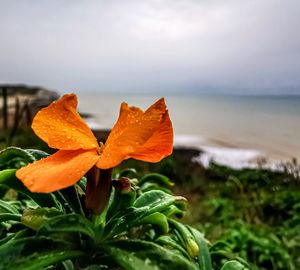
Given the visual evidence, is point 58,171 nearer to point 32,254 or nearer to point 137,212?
point 32,254

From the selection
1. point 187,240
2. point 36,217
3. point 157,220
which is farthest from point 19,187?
point 187,240

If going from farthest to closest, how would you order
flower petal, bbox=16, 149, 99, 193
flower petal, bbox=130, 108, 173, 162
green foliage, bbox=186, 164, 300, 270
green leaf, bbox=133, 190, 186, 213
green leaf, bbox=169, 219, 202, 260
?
green foliage, bbox=186, 164, 300, 270, green leaf, bbox=169, 219, 202, 260, green leaf, bbox=133, 190, 186, 213, flower petal, bbox=130, 108, 173, 162, flower petal, bbox=16, 149, 99, 193

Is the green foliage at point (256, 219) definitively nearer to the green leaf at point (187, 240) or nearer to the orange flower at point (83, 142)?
the green leaf at point (187, 240)

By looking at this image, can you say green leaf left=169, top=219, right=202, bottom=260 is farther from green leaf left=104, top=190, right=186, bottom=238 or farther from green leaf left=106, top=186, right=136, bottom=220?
green leaf left=106, top=186, right=136, bottom=220

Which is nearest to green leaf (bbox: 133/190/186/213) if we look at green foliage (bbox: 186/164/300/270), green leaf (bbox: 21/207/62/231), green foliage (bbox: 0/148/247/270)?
green foliage (bbox: 0/148/247/270)

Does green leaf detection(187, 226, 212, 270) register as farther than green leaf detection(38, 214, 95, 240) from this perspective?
Yes

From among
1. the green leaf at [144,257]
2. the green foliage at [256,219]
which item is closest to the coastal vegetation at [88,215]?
the green leaf at [144,257]

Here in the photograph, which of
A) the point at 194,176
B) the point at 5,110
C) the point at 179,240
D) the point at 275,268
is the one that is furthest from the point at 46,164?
the point at 194,176
